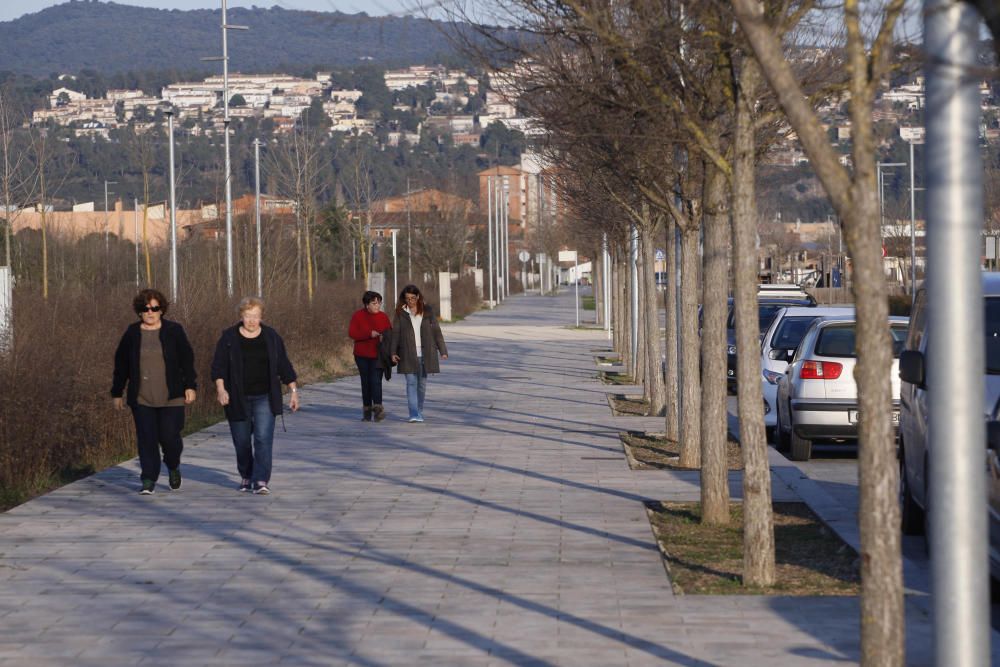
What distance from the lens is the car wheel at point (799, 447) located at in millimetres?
15349

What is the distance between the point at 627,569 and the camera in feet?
30.1

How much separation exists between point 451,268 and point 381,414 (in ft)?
209

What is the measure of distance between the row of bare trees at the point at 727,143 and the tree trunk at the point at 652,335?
255 cm

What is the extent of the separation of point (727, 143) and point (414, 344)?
6.38 meters

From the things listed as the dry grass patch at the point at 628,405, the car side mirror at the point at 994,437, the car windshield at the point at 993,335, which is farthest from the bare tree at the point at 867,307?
the dry grass patch at the point at 628,405

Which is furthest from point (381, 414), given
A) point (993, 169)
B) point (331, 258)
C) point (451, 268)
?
point (451, 268)

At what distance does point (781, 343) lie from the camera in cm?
1889

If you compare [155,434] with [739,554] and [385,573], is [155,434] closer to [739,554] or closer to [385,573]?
[385,573]

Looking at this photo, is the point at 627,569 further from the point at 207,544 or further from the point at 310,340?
the point at 310,340

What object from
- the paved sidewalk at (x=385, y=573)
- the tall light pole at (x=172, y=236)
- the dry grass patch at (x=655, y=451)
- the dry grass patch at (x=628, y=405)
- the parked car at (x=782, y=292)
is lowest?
the dry grass patch at (x=628, y=405)

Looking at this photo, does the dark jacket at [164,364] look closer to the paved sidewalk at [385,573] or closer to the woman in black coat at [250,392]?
the woman in black coat at [250,392]

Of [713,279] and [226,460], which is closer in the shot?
[713,279]

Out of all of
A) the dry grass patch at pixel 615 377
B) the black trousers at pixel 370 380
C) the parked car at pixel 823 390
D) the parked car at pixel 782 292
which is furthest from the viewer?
the parked car at pixel 782 292

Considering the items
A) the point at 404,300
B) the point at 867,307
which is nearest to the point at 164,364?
the point at 404,300
